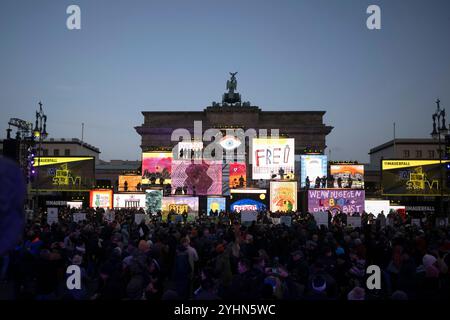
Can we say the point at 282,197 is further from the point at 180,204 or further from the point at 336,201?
the point at 180,204

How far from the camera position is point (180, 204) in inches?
1732

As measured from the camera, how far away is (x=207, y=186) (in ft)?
165

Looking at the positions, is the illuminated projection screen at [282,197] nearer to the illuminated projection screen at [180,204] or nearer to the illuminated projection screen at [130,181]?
the illuminated projection screen at [180,204]

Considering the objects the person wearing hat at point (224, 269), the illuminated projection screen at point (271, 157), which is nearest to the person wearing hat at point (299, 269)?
the person wearing hat at point (224, 269)

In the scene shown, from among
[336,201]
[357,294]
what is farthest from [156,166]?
[357,294]

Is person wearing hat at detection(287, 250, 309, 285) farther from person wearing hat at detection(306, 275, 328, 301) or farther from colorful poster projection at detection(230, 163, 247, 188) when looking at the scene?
colorful poster projection at detection(230, 163, 247, 188)

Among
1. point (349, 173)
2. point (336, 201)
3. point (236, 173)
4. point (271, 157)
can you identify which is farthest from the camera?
point (236, 173)

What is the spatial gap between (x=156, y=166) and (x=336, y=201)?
22.9m

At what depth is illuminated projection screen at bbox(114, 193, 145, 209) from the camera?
49344 mm

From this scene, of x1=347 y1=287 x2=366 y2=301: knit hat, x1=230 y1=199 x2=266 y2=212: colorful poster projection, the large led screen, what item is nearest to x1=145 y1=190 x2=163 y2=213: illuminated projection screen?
the large led screen

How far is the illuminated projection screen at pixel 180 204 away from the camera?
143ft

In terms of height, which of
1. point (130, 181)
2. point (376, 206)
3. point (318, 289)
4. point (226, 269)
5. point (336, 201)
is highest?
point (130, 181)

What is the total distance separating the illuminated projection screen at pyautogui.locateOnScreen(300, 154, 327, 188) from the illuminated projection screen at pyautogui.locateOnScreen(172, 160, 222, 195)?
10.3m
